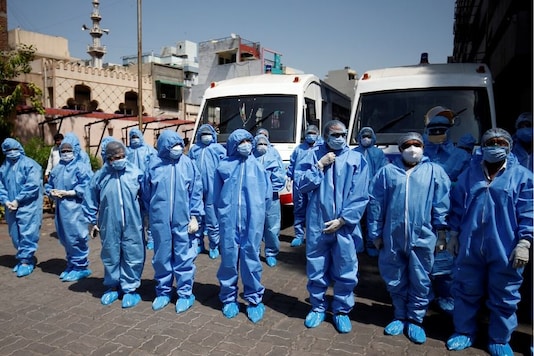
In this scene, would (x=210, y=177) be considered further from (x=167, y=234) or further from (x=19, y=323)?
(x=19, y=323)

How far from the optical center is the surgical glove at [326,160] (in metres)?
3.60

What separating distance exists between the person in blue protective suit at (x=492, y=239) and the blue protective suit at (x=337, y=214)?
85 centimetres

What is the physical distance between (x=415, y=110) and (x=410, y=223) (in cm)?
323

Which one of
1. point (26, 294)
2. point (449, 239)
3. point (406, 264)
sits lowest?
point (26, 294)

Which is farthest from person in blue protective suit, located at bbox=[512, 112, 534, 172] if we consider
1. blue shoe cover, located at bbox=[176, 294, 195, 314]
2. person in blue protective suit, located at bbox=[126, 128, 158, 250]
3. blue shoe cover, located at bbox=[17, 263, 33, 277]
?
blue shoe cover, located at bbox=[17, 263, 33, 277]

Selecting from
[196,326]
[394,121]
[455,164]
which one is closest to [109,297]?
[196,326]

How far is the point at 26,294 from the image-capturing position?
15.4 feet

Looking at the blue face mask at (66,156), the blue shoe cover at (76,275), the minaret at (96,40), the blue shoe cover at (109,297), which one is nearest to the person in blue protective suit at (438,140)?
the blue shoe cover at (109,297)

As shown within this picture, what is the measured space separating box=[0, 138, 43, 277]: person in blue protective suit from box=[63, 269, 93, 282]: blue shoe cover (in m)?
0.70

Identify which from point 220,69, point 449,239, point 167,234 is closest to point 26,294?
point 167,234

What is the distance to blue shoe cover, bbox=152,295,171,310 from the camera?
4.15m

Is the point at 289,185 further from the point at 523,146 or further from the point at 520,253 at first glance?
the point at 520,253

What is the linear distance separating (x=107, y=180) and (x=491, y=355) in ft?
13.0

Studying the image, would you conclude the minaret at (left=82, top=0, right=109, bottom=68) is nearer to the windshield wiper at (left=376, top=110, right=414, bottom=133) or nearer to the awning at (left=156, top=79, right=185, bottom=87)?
the awning at (left=156, top=79, right=185, bottom=87)
